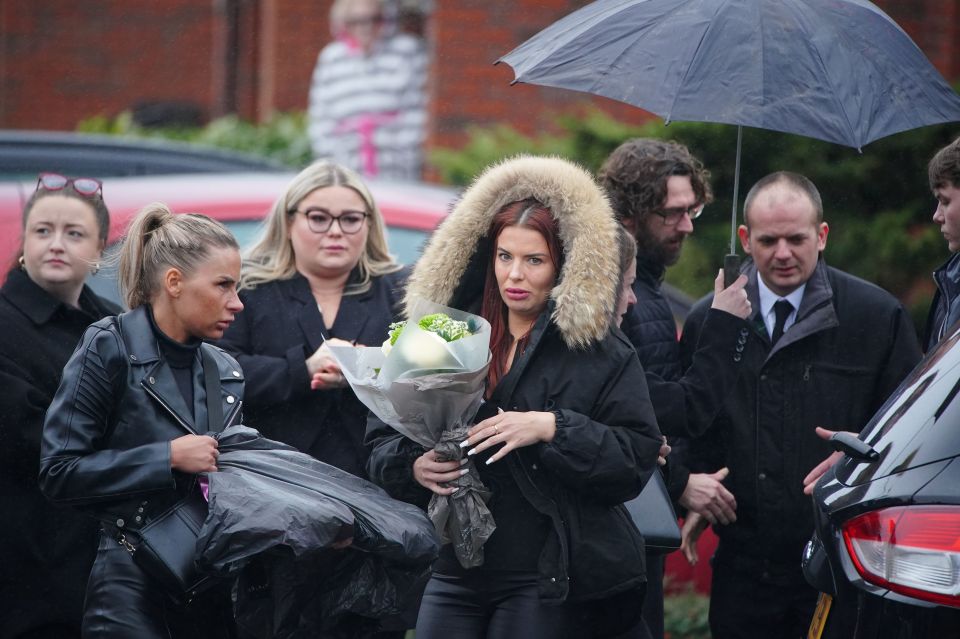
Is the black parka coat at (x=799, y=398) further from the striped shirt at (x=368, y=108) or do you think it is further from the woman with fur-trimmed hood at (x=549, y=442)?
the striped shirt at (x=368, y=108)

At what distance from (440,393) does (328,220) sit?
1.34m

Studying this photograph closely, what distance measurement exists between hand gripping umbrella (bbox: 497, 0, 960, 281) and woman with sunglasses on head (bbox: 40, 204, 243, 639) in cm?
128

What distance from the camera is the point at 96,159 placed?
7.64 meters

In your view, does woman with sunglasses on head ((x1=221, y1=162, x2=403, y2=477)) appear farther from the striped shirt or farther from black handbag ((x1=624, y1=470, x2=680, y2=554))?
the striped shirt

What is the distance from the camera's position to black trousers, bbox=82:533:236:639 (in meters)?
3.51

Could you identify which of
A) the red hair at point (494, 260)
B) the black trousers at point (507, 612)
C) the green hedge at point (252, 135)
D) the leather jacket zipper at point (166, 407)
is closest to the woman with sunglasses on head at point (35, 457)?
the leather jacket zipper at point (166, 407)

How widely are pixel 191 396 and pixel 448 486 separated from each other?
0.78m

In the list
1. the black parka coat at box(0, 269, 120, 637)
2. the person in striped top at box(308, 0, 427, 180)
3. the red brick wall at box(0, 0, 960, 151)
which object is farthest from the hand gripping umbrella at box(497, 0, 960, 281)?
the red brick wall at box(0, 0, 960, 151)

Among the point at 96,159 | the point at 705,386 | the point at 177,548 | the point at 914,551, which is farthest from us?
the point at 96,159

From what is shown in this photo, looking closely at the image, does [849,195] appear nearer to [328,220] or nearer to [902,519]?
[328,220]

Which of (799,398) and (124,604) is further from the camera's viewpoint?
(799,398)

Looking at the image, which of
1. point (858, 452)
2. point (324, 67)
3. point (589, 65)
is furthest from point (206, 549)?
point (324, 67)

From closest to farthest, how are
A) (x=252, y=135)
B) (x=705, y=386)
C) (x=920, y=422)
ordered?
(x=920, y=422)
(x=705, y=386)
(x=252, y=135)

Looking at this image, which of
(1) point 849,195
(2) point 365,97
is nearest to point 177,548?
(1) point 849,195
